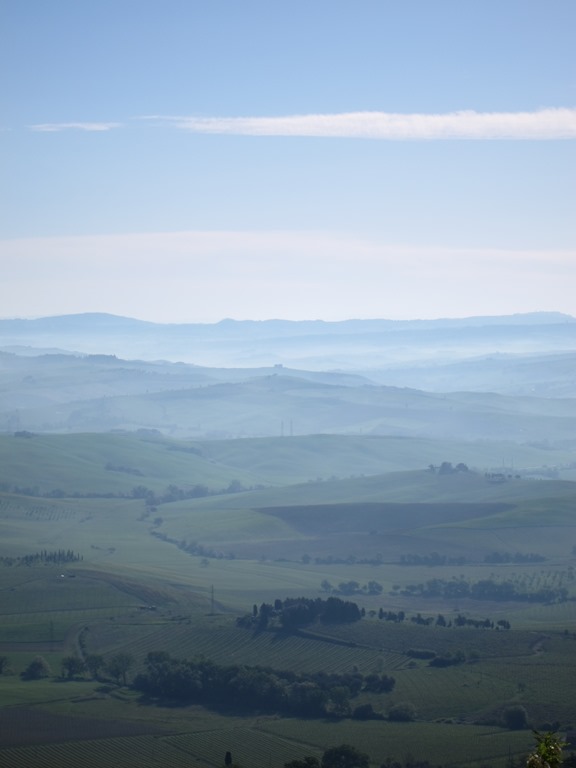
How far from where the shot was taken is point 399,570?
375ft

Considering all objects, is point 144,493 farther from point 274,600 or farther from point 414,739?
point 414,739

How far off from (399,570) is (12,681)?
51.9 m

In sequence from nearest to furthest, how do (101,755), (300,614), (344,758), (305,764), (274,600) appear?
(305,764)
(344,758)
(101,755)
(300,614)
(274,600)

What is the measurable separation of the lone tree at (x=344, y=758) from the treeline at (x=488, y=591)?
157ft

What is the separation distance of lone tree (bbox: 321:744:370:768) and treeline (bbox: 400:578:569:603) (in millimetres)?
48006

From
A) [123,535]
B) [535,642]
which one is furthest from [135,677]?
[123,535]

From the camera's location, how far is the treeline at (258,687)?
64.8m

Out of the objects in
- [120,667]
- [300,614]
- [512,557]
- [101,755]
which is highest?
[512,557]

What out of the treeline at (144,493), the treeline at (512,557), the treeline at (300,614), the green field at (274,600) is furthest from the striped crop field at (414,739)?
the treeline at (144,493)

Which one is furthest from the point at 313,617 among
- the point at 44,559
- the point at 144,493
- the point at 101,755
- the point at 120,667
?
the point at 144,493

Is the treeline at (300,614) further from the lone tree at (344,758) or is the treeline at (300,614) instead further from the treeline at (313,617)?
the lone tree at (344,758)

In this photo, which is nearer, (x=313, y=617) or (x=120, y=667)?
(x=120, y=667)

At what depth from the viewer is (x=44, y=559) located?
350ft

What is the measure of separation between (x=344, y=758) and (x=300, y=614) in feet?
93.9
